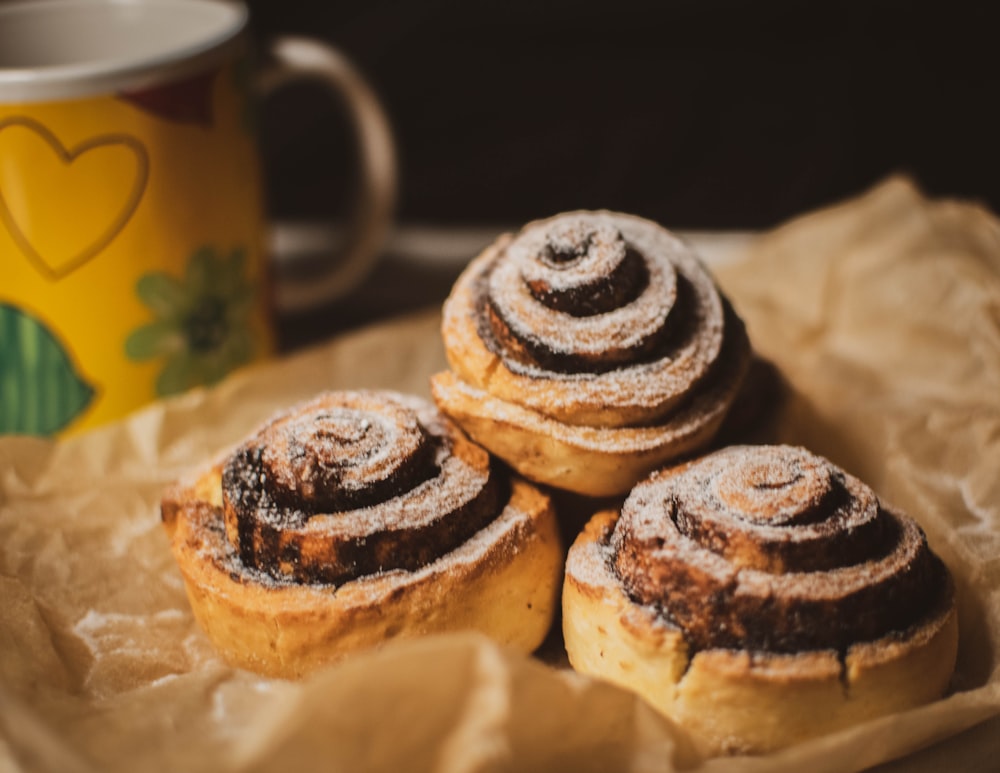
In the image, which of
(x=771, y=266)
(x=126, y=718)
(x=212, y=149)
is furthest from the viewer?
(x=771, y=266)

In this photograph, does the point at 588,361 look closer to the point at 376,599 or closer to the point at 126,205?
the point at 376,599

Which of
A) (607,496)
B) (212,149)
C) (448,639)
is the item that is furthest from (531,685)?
(212,149)

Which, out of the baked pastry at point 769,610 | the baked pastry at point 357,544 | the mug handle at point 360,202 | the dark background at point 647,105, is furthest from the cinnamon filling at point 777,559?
the dark background at point 647,105

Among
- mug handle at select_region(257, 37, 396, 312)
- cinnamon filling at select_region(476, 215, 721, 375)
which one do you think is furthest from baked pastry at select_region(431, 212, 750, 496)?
mug handle at select_region(257, 37, 396, 312)

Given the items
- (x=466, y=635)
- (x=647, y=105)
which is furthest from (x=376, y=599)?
(x=647, y=105)

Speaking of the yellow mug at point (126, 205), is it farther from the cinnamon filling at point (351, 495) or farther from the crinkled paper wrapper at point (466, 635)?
the cinnamon filling at point (351, 495)

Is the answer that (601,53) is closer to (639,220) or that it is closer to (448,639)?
(639,220)

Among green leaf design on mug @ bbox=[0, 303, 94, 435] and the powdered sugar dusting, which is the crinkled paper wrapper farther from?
the powdered sugar dusting
